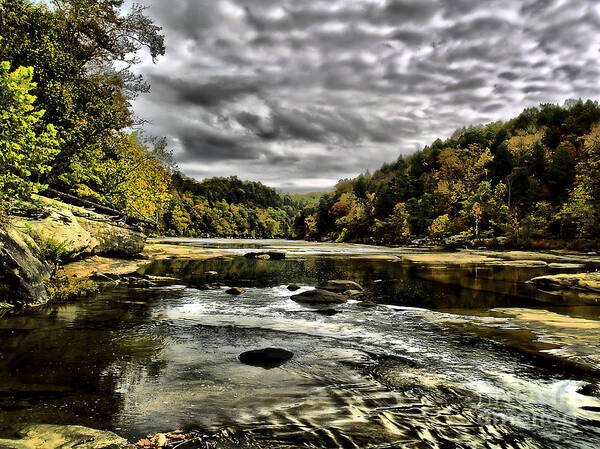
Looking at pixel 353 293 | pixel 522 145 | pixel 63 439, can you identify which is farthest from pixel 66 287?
pixel 522 145

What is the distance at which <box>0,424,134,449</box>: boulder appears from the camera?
346 cm

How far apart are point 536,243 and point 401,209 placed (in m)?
35.7

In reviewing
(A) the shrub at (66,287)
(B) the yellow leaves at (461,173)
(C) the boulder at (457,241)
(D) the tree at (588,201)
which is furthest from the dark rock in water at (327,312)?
(B) the yellow leaves at (461,173)

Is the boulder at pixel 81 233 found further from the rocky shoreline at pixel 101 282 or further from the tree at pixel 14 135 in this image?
the tree at pixel 14 135

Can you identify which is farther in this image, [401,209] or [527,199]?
[401,209]

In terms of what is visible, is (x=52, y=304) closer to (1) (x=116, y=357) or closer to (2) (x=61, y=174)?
(1) (x=116, y=357)

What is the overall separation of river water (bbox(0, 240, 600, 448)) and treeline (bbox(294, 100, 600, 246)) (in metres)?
49.8

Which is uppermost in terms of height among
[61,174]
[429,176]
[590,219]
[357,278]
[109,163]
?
[429,176]

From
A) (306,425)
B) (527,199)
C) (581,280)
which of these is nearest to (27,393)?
(306,425)

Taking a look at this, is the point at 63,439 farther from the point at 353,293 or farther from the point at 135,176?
the point at 135,176

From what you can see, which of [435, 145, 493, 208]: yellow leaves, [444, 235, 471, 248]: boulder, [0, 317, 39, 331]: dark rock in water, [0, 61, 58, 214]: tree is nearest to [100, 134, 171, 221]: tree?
[0, 61, 58, 214]: tree

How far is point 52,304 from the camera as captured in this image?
1098 centimetres

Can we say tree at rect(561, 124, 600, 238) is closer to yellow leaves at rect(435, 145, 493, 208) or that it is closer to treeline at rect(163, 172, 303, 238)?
yellow leaves at rect(435, 145, 493, 208)

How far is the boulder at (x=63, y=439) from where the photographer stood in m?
3.46
